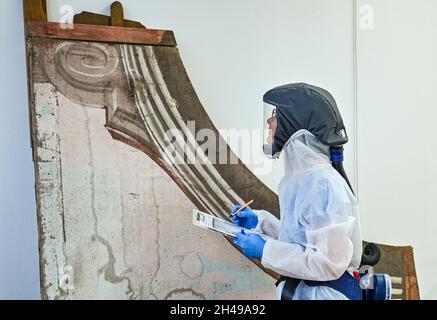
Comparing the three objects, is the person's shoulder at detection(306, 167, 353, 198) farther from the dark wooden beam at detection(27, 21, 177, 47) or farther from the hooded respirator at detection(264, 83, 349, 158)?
the dark wooden beam at detection(27, 21, 177, 47)

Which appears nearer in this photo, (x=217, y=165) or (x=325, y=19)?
(x=217, y=165)

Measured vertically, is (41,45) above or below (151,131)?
above

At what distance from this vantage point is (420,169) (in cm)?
194

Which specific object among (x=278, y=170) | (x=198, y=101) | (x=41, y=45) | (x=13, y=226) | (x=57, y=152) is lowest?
(x=13, y=226)

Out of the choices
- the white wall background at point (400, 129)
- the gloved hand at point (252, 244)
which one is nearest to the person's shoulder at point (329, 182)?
the gloved hand at point (252, 244)

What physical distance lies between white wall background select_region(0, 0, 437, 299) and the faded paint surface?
0.13 m

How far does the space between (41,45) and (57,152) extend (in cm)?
35

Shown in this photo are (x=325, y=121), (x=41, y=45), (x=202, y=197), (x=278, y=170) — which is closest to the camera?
(x=325, y=121)

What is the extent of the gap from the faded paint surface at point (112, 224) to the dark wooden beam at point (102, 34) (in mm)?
175

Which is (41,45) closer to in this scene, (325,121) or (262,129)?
(262,129)

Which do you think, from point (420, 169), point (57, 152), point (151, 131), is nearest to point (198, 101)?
point (151, 131)

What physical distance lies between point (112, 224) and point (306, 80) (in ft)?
2.96

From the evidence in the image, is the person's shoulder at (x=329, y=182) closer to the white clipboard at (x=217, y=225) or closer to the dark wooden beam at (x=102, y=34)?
the white clipboard at (x=217, y=225)

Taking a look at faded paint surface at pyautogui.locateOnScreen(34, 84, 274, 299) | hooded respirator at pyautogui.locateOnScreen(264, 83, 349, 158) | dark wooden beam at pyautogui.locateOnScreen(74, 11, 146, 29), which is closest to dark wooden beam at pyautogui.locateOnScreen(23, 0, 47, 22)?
dark wooden beam at pyautogui.locateOnScreen(74, 11, 146, 29)
